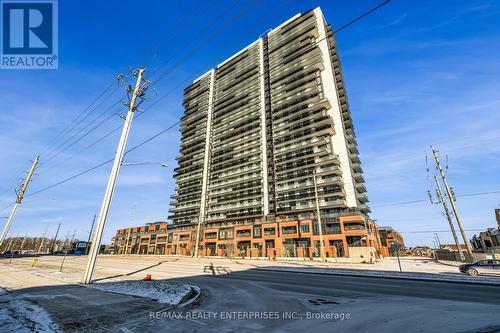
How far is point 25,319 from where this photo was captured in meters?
6.45

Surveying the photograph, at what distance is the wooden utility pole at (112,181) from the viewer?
14.6m

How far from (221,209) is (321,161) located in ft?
120

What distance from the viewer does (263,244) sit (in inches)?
2520

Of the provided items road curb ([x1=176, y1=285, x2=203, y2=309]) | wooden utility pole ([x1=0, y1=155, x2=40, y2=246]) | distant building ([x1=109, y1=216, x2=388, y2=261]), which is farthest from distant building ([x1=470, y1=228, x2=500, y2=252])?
wooden utility pole ([x1=0, y1=155, x2=40, y2=246])

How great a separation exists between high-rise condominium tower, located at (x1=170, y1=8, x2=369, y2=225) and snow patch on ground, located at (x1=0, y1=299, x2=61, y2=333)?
51.1m

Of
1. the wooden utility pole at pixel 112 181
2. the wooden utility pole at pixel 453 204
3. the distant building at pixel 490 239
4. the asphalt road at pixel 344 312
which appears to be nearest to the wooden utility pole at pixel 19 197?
the wooden utility pole at pixel 112 181

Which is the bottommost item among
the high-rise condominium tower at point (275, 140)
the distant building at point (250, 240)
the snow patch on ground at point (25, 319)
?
the snow patch on ground at point (25, 319)

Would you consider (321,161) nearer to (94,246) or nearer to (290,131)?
(290,131)

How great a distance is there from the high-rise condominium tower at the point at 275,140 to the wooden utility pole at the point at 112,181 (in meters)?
36.8

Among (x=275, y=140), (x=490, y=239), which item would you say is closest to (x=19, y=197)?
(x=275, y=140)

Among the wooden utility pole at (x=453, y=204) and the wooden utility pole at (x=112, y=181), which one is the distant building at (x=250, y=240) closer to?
the wooden utility pole at (x=453, y=204)

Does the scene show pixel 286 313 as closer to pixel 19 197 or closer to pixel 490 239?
pixel 19 197

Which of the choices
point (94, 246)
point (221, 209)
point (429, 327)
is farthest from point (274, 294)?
point (221, 209)

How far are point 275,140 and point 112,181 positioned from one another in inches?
2453
